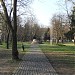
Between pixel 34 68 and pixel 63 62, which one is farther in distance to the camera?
pixel 63 62

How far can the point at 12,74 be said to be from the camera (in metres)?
14.8

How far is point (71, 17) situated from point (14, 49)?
46.6 metres

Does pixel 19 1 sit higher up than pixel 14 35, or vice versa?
pixel 19 1

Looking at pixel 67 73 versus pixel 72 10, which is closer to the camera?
pixel 67 73

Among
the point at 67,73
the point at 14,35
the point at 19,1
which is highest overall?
the point at 19,1

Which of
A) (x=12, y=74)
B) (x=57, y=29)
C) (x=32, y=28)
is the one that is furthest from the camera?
(x=32, y=28)

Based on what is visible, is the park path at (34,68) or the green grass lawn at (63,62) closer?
the park path at (34,68)

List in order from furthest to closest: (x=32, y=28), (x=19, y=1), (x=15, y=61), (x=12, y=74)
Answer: (x=32, y=28) → (x=19, y=1) → (x=15, y=61) → (x=12, y=74)

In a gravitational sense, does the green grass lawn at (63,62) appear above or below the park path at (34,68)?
below

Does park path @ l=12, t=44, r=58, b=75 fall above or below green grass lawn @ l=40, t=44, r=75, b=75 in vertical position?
above

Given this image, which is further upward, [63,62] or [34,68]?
[34,68]

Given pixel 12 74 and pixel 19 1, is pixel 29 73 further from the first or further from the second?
pixel 19 1

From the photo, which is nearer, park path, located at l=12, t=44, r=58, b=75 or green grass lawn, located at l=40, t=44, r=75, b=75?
park path, located at l=12, t=44, r=58, b=75

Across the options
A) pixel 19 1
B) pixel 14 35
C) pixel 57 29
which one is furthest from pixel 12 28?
A: pixel 57 29
